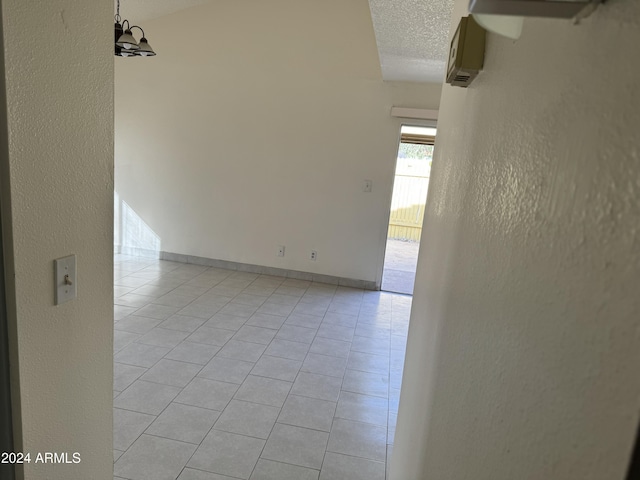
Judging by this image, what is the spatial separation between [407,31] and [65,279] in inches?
94.3

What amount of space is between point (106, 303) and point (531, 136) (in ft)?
3.73

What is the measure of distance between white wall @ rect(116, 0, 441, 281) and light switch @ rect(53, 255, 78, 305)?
3.69 meters

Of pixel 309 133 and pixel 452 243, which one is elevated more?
pixel 309 133

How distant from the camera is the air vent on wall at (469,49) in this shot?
2.77 ft

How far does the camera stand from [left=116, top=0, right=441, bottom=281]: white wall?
4.36 metres

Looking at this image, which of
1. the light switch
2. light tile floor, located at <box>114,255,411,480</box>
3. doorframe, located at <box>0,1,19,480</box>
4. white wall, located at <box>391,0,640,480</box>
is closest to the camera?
white wall, located at <box>391,0,640,480</box>

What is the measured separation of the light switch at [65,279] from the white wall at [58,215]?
0.06 feet

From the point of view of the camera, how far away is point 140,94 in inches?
192

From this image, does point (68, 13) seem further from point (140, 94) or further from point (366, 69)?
point (140, 94)

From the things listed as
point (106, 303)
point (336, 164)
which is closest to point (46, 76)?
point (106, 303)

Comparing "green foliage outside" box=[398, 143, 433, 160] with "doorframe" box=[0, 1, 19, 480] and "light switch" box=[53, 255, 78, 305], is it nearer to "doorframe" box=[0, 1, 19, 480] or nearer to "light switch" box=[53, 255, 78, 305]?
"light switch" box=[53, 255, 78, 305]

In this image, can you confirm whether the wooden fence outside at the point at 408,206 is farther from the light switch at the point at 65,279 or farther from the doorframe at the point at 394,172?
the light switch at the point at 65,279

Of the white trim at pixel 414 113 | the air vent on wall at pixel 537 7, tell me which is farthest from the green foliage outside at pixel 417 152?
the air vent on wall at pixel 537 7

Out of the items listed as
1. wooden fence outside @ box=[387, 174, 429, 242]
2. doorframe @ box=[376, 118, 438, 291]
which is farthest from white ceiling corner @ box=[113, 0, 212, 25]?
wooden fence outside @ box=[387, 174, 429, 242]
